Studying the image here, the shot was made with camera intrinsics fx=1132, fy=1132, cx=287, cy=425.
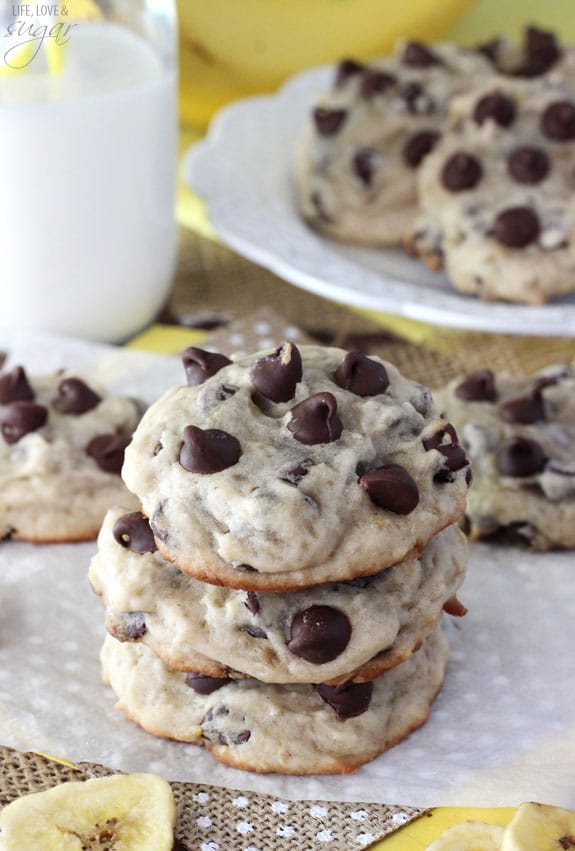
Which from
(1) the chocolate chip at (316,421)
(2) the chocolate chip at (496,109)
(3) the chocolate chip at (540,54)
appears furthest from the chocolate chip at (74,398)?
(3) the chocolate chip at (540,54)

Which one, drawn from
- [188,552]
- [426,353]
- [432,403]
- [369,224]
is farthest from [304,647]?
[369,224]

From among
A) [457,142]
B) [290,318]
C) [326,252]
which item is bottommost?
[290,318]

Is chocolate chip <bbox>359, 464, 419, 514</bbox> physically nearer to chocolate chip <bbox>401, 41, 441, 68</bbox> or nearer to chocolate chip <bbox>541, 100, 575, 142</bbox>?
chocolate chip <bbox>541, 100, 575, 142</bbox>

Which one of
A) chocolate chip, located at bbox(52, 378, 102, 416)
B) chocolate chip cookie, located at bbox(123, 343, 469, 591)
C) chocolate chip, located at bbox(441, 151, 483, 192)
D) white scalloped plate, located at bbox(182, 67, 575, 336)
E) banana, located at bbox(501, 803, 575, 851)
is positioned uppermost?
chocolate chip cookie, located at bbox(123, 343, 469, 591)

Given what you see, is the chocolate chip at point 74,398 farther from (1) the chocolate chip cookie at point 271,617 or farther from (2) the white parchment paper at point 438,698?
(1) the chocolate chip cookie at point 271,617

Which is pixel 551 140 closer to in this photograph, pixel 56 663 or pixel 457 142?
pixel 457 142

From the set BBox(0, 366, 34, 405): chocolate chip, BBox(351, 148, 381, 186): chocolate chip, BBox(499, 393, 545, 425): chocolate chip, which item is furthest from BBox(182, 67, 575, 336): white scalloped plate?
BBox(0, 366, 34, 405): chocolate chip

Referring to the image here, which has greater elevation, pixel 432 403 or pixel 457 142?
pixel 432 403
